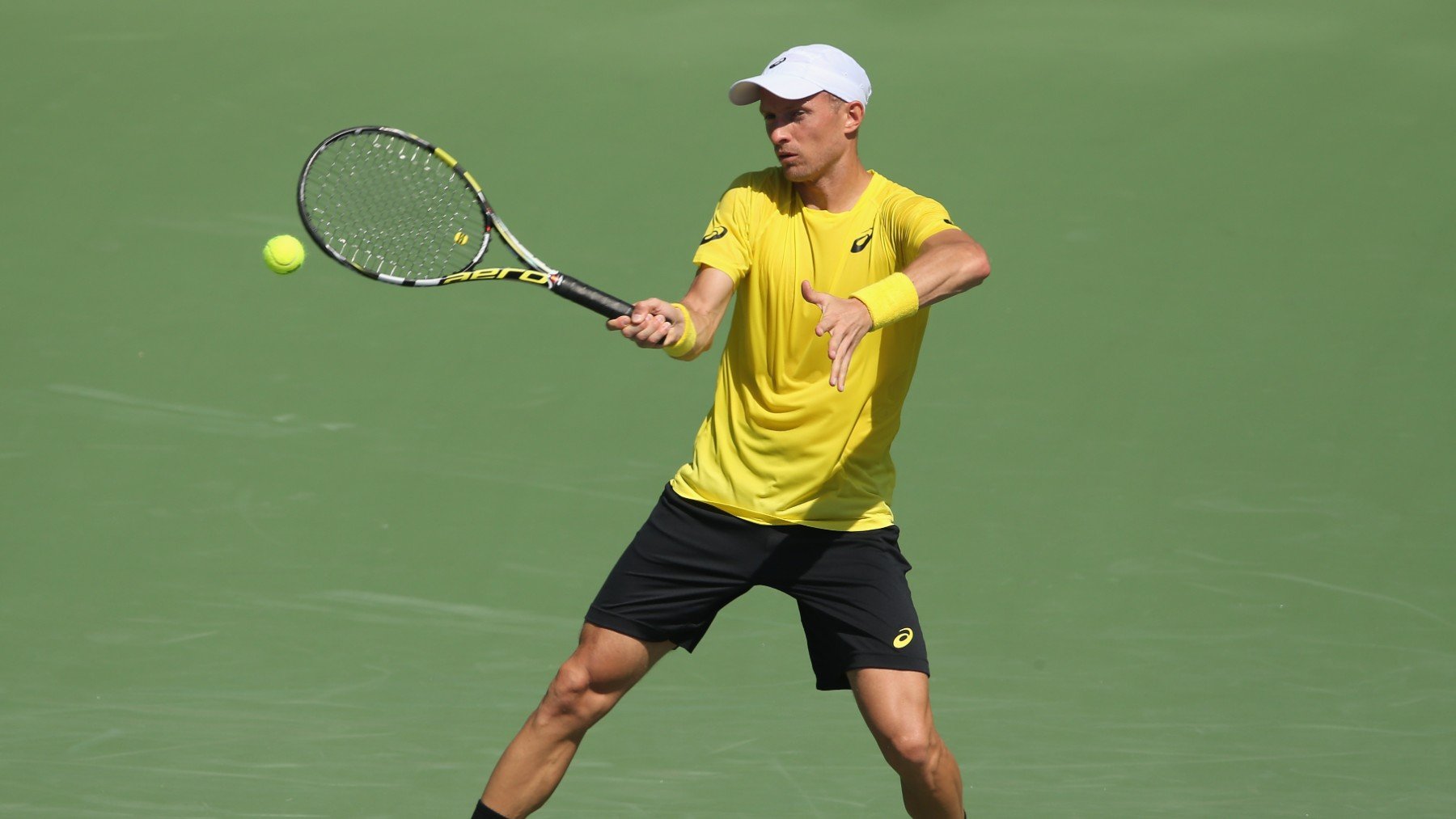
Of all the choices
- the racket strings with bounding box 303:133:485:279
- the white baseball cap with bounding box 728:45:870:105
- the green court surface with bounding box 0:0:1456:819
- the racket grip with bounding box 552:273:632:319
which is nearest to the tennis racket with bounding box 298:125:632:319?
the racket strings with bounding box 303:133:485:279

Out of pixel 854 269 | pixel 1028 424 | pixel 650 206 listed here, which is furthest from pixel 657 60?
pixel 854 269

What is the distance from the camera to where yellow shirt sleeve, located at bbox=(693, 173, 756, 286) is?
395 centimetres

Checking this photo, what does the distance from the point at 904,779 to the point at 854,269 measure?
1.11 m

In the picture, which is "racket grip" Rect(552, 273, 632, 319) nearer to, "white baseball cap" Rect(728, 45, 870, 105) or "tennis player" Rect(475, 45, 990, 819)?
"tennis player" Rect(475, 45, 990, 819)

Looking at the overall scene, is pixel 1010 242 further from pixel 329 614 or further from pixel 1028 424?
pixel 329 614

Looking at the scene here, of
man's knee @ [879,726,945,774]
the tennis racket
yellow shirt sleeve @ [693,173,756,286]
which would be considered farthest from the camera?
the tennis racket

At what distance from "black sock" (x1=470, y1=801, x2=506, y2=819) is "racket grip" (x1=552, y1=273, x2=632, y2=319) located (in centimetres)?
111

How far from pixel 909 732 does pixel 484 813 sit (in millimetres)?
964


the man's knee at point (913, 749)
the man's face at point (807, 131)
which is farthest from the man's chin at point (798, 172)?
the man's knee at point (913, 749)

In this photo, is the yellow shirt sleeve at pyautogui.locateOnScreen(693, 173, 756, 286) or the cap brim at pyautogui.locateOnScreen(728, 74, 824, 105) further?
the yellow shirt sleeve at pyautogui.locateOnScreen(693, 173, 756, 286)

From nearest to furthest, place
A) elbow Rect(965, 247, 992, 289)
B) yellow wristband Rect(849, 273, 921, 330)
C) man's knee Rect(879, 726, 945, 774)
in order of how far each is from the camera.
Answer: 1. yellow wristband Rect(849, 273, 921, 330)
2. elbow Rect(965, 247, 992, 289)
3. man's knee Rect(879, 726, 945, 774)

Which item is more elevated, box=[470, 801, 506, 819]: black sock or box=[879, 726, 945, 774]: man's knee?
box=[879, 726, 945, 774]: man's knee

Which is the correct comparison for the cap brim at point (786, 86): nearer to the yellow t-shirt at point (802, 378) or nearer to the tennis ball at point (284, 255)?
the yellow t-shirt at point (802, 378)

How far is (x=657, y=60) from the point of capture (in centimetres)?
692
